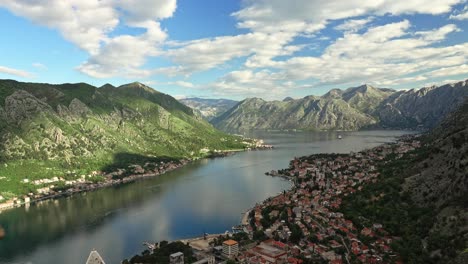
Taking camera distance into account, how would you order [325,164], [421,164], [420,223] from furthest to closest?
[325,164] < [421,164] < [420,223]

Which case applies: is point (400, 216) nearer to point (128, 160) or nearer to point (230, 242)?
point (230, 242)

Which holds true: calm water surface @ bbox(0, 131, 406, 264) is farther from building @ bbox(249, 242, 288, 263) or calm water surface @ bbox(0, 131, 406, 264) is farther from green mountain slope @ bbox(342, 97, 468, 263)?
green mountain slope @ bbox(342, 97, 468, 263)

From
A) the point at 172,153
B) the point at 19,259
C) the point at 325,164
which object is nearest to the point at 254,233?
the point at 19,259

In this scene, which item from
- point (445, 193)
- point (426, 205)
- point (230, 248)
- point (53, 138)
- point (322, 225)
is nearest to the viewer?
point (230, 248)

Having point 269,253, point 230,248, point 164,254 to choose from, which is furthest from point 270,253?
point 164,254

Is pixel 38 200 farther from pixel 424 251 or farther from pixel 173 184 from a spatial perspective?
pixel 424 251
